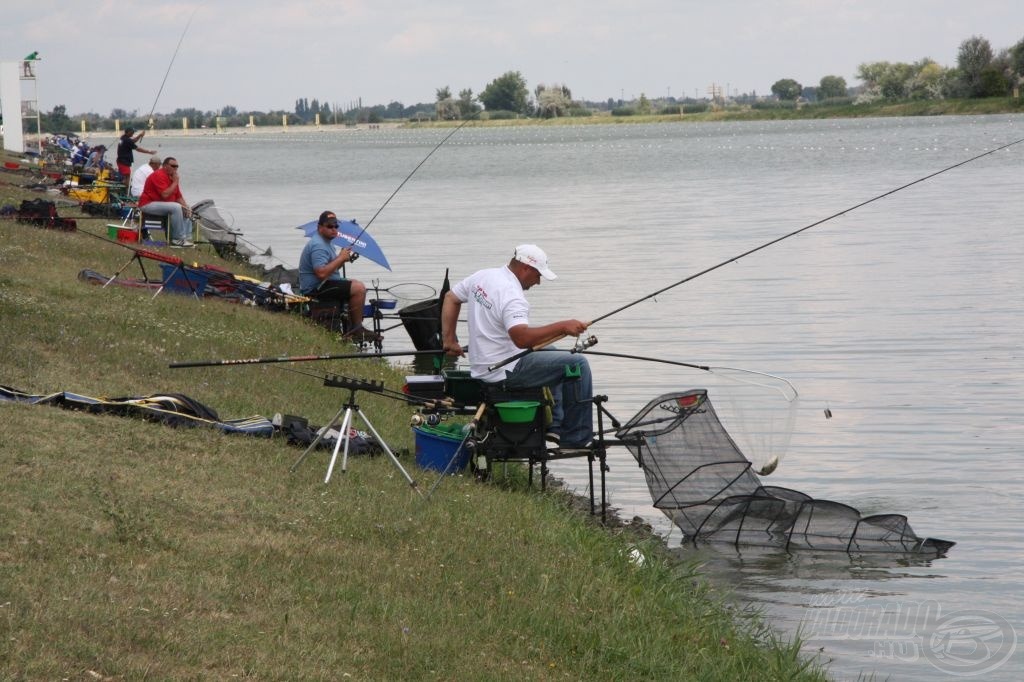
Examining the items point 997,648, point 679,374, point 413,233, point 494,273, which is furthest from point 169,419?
point 413,233

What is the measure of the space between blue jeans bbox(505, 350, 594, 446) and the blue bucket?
0.49m

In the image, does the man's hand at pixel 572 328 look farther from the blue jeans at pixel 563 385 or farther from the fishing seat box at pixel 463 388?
the fishing seat box at pixel 463 388

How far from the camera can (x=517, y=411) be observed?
310 inches

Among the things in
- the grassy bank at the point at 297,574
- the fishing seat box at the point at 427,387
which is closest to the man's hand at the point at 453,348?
the fishing seat box at the point at 427,387

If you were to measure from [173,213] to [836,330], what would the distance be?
344 inches

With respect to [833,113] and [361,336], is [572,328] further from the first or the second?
[833,113]

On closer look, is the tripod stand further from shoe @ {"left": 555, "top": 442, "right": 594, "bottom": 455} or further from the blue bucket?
shoe @ {"left": 555, "top": 442, "right": 594, "bottom": 455}

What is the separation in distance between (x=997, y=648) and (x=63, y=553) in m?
4.60

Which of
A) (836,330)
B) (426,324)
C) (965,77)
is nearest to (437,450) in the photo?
(426,324)

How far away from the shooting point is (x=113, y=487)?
6402 millimetres

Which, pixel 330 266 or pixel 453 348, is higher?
pixel 330 266

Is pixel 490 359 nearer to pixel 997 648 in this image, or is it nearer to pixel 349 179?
pixel 997 648

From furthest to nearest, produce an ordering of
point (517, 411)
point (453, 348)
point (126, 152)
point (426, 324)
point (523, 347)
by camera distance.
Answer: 1. point (126, 152)
2. point (426, 324)
3. point (453, 348)
4. point (523, 347)
5. point (517, 411)

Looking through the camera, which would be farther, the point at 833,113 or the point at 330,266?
the point at 833,113
